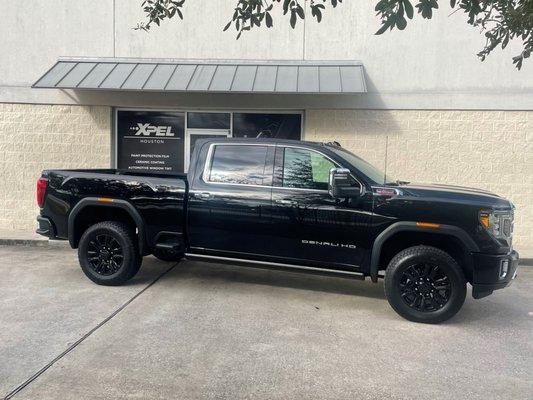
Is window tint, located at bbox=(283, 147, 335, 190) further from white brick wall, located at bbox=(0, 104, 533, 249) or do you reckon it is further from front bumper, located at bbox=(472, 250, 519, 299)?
white brick wall, located at bbox=(0, 104, 533, 249)

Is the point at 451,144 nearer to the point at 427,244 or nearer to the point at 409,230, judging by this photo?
the point at 427,244

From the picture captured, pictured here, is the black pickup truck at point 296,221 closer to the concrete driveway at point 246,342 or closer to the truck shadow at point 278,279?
the concrete driveway at point 246,342

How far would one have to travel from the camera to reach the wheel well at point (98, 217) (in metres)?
6.49

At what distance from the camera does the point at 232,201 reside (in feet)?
19.5

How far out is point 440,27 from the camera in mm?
9688

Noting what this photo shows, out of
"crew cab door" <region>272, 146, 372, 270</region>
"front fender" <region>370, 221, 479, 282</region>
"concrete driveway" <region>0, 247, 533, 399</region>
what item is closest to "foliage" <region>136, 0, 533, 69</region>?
"front fender" <region>370, 221, 479, 282</region>

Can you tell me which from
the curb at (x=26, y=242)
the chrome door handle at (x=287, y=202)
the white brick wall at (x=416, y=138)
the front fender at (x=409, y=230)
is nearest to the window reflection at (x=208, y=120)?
the white brick wall at (x=416, y=138)

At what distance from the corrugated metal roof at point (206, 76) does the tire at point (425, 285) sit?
4463 mm

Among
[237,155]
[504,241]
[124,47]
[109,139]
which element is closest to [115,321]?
[237,155]

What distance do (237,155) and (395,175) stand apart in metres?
4.82

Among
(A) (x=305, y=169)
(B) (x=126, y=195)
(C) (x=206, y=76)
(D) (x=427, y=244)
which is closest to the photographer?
(D) (x=427, y=244)

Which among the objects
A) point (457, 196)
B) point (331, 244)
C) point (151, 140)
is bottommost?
point (331, 244)

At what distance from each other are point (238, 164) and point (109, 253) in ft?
6.87

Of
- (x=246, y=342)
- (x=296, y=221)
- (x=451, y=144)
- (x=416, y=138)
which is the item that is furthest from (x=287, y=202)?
(x=451, y=144)
